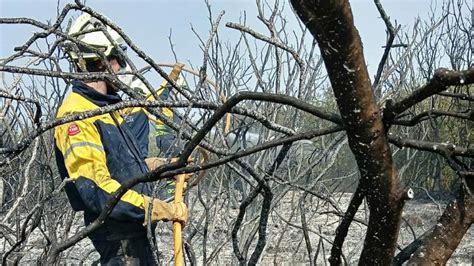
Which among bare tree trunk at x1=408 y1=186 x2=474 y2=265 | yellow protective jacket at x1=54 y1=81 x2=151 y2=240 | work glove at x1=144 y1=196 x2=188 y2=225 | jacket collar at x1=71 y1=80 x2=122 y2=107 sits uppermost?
jacket collar at x1=71 y1=80 x2=122 y2=107

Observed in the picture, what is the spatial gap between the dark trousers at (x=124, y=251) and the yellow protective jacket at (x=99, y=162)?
0.04 metres

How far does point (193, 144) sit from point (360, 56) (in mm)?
409

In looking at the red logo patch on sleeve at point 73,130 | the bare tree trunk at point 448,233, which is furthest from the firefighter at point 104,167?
the bare tree trunk at point 448,233

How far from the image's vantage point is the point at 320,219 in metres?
9.38

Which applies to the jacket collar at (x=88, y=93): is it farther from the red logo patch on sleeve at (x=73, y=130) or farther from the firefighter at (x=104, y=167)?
the red logo patch on sleeve at (x=73, y=130)

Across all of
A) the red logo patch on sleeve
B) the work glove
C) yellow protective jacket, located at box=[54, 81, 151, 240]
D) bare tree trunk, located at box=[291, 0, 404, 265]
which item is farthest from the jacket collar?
bare tree trunk, located at box=[291, 0, 404, 265]

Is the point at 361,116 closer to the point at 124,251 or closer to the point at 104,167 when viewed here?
the point at 104,167

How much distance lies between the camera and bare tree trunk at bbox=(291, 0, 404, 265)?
1.06 m

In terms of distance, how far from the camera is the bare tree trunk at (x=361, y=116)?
1.06 m

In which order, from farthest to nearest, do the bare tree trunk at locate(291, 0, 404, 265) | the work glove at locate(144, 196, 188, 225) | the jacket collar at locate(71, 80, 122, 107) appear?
1. the jacket collar at locate(71, 80, 122, 107)
2. the work glove at locate(144, 196, 188, 225)
3. the bare tree trunk at locate(291, 0, 404, 265)

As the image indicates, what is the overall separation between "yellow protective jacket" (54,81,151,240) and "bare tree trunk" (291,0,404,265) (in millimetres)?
1857

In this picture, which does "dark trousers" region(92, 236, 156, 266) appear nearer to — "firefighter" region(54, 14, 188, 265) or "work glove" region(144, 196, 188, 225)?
"firefighter" region(54, 14, 188, 265)

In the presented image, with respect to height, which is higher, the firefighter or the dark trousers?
the firefighter

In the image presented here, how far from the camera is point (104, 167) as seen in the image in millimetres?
3156
